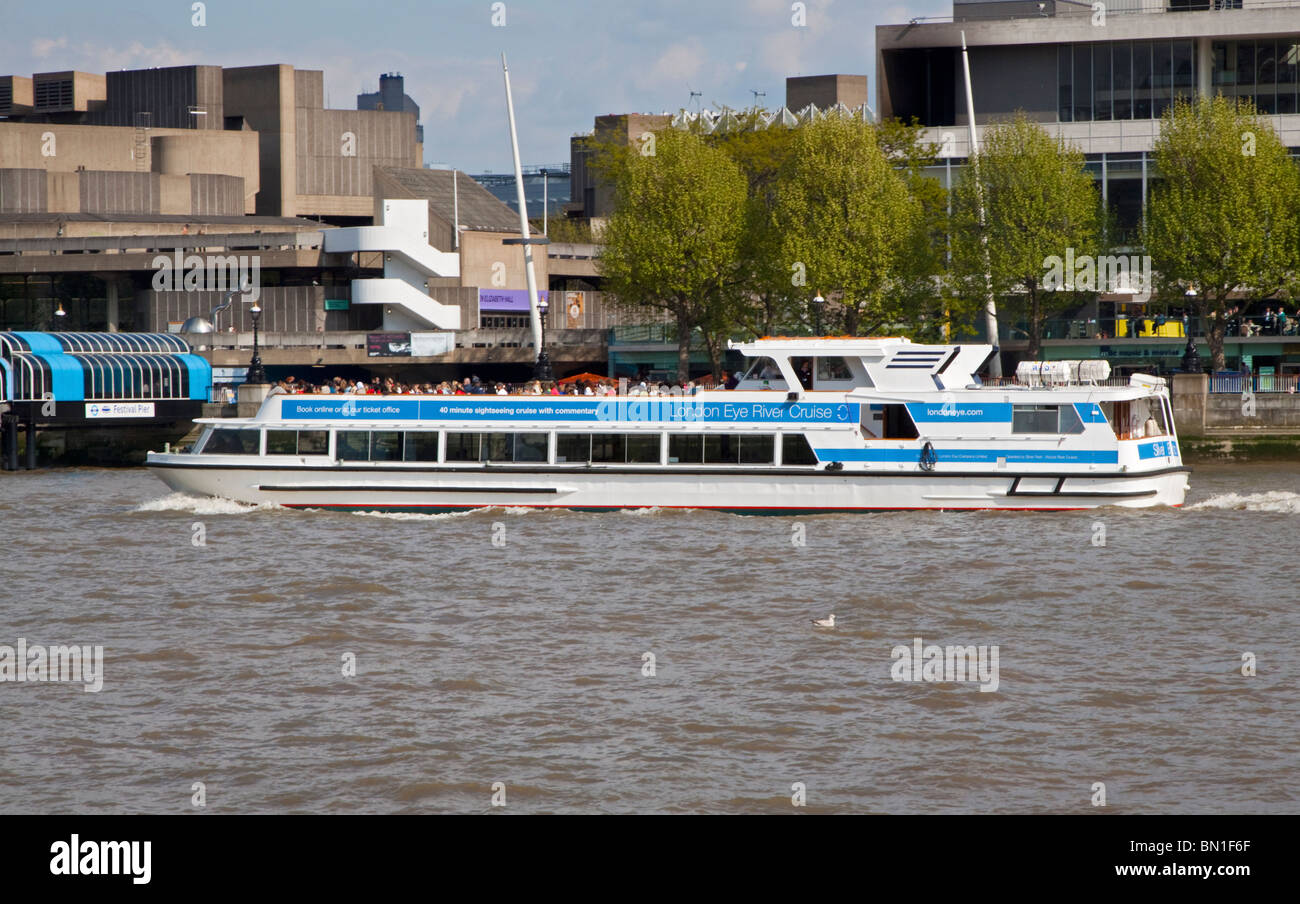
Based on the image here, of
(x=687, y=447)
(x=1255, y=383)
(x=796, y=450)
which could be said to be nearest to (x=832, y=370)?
(x=796, y=450)

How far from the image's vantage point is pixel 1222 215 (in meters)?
53.9

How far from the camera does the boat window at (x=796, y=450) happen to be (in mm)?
34656

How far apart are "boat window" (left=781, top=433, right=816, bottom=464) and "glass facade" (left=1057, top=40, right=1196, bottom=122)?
122 ft

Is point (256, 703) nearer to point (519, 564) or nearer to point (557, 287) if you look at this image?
point (519, 564)

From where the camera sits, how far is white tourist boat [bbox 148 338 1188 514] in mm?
34250

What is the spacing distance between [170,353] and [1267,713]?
47587 mm

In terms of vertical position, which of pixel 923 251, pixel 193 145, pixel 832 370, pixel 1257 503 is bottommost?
pixel 1257 503

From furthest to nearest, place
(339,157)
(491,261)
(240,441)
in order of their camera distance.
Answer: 1. (339,157)
2. (491,261)
3. (240,441)

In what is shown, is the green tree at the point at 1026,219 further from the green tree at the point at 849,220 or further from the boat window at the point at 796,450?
the boat window at the point at 796,450

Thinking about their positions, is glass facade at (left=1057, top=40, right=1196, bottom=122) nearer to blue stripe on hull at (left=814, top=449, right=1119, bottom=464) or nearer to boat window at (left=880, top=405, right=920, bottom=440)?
blue stripe on hull at (left=814, top=449, right=1119, bottom=464)

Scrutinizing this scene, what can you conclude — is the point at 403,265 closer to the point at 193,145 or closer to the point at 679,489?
the point at 193,145

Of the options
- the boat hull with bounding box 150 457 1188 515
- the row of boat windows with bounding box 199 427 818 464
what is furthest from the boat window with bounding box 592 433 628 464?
the boat hull with bounding box 150 457 1188 515

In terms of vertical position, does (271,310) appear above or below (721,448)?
above

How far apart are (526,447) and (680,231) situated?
1032 inches
